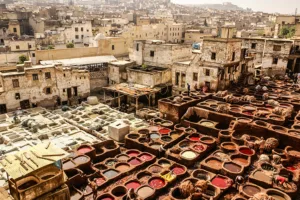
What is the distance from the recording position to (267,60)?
42438 mm

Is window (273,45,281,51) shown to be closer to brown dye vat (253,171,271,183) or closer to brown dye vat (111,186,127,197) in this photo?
A: brown dye vat (253,171,271,183)

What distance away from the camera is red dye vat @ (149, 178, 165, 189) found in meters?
18.9

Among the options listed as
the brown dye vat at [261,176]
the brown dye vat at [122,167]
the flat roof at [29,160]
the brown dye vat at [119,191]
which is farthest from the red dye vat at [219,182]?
the flat roof at [29,160]

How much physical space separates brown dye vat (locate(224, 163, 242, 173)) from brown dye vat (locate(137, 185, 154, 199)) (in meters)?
6.12

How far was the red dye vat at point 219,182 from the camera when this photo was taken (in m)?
18.9

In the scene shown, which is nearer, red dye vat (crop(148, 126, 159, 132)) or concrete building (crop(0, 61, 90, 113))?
red dye vat (crop(148, 126, 159, 132))

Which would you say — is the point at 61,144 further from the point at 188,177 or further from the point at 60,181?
the point at 60,181

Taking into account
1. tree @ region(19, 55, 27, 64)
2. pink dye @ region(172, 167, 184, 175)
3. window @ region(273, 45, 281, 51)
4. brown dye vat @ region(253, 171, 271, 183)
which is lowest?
pink dye @ region(172, 167, 184, 175)

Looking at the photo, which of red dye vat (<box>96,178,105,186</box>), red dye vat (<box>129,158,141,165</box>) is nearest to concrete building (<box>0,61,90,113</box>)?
red dye vat (<box>129,158,141,165</box>)

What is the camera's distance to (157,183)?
760 inches

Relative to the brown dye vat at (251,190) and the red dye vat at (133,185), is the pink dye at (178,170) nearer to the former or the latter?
the red dye vat at (133,185)

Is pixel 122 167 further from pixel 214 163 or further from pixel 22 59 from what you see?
pixel 22 59

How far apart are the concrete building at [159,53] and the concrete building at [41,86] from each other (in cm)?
996

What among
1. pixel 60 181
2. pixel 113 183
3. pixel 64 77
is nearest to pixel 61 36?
pixel 64 77
